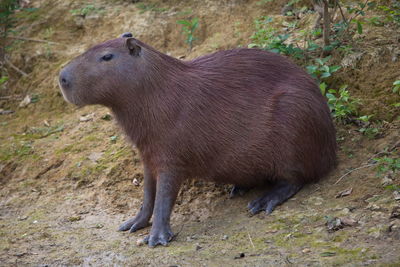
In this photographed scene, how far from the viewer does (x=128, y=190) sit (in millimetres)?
5203

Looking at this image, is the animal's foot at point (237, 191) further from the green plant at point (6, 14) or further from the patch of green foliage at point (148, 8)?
the green plant at point (6, 14)

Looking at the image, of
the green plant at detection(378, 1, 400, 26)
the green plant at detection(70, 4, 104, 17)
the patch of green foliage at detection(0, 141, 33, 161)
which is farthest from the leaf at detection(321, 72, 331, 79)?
the green plant at detection(70, 4, 104, 17)

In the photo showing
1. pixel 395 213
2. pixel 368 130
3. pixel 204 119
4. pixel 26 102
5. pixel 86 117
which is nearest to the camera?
pixel 395 213

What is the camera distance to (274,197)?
441cm

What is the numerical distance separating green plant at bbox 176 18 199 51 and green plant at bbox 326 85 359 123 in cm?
202

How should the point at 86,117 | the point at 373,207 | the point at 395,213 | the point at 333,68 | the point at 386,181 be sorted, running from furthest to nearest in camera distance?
the point at 86,117 → the point at 333,68 → the point at 386,181 → the point at 373,207 → the point at 395,213

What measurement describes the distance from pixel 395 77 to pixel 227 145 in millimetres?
1731

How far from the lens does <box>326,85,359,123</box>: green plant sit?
4855 mm

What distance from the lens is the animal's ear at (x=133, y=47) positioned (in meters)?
4.31

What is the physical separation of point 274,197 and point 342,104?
112 cm

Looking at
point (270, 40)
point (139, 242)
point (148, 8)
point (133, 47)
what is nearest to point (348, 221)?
point (139, 242)

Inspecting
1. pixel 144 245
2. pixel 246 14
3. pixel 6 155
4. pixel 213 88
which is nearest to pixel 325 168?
pixel 213 88

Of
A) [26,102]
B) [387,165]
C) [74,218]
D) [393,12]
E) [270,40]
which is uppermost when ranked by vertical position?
[393,12]

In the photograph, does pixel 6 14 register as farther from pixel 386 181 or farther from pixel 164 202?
pixel 386 181
